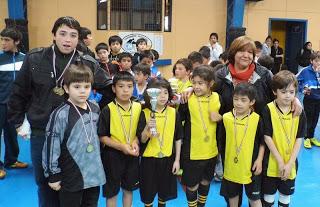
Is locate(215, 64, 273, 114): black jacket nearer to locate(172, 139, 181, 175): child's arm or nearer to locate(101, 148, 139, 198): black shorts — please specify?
locate(172, 139, 181, 175): child's arm

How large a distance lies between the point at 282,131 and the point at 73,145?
1.54 meters

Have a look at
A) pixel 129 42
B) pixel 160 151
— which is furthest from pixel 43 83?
pixel 129 42

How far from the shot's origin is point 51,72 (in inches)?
92.2

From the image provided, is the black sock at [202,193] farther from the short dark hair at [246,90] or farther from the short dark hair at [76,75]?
the short dark hair at [76,75]

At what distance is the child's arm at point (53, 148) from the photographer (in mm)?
2178

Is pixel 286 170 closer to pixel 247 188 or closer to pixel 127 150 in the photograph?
pixel 247 188

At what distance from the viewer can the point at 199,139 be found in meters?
2.81

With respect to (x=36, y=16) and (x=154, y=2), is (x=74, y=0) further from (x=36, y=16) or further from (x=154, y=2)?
(x=154, y=2)

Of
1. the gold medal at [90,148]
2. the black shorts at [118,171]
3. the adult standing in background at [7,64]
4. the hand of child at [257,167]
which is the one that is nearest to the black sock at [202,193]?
the hand of child at [257,167]

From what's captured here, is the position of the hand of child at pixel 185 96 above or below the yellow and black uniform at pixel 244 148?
above

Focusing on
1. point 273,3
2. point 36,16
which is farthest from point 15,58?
point 273,3

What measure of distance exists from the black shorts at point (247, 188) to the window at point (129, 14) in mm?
7290

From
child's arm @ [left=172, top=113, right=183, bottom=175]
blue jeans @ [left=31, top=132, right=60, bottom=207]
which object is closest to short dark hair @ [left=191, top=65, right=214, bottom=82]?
child's arm @ [left=172, top=113, right=183, bottom=175]

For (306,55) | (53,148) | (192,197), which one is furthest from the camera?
(306,55)
